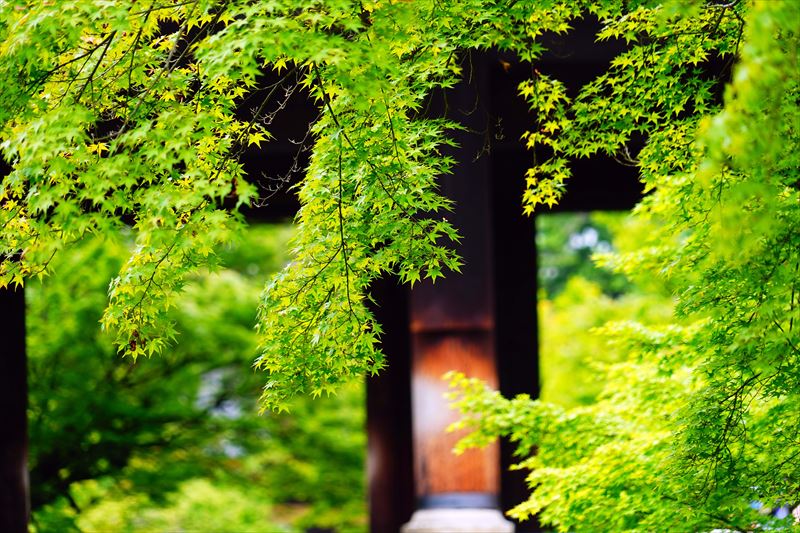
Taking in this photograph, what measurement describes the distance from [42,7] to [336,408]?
585 inches

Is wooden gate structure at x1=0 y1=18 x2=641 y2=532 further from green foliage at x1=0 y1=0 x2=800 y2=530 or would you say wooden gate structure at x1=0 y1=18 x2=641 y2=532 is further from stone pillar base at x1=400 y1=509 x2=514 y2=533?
green foliage at x1=0 y1=0 x2=800 y2=530

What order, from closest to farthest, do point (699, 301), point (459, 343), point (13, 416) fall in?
1. point (699, 301)
2. point (459, 343)
3. point (13, 416)

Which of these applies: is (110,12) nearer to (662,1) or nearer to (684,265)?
(662,1)

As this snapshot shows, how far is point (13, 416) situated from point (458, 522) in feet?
19.7

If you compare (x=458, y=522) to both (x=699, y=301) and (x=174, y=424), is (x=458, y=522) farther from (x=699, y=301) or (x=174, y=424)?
(x=174, y=424)

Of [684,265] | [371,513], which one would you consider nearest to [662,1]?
[684,265]

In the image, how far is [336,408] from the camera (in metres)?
19.5

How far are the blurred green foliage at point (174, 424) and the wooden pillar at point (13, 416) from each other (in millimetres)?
2098

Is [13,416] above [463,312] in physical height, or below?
below

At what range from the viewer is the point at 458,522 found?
34.3 ft

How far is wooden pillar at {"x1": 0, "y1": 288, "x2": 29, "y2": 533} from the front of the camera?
12.2 m

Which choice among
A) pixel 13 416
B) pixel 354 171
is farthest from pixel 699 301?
pixel 13 416

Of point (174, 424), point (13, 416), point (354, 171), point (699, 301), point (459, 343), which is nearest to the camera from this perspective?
point (354, 171)

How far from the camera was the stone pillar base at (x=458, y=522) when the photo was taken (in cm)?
1021
